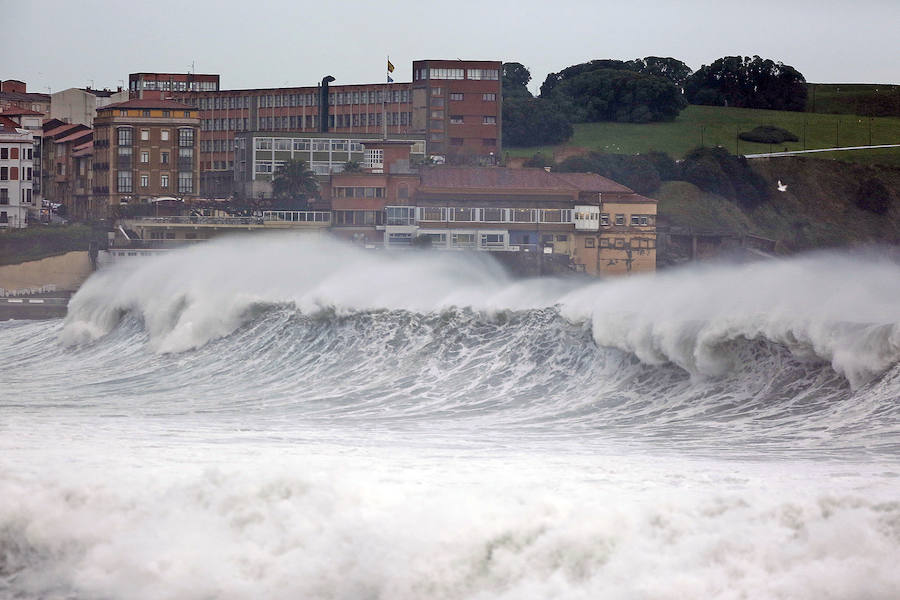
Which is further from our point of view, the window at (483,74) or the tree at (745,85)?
the tree at (745,85)

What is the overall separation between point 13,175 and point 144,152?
8564 millimetres

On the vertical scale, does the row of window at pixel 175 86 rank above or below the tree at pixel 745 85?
below

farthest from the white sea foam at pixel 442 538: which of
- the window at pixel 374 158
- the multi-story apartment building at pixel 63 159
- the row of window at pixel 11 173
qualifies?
the multi-story apartment building at pixel 63 159

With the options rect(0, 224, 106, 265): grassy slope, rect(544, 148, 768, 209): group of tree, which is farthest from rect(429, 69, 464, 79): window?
rect(0, 224, 106, 265): grassy slope

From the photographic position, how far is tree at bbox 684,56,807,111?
127 metres

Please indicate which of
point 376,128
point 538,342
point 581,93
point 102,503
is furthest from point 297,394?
point 581,93

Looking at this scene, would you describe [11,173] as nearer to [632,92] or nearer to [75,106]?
[75,106]

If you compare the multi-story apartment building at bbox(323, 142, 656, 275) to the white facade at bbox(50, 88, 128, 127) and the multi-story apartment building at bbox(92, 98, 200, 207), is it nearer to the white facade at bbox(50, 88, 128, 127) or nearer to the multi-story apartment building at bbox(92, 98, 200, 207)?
the multi-story apartment building at bbox(92, 98, 200, 207)

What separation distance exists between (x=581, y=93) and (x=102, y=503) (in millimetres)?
102326

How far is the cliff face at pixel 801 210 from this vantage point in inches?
3396

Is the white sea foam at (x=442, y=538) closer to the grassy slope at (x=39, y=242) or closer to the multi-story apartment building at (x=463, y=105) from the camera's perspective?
the grassy slope at (x=39, y=242)

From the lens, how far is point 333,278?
35594mm

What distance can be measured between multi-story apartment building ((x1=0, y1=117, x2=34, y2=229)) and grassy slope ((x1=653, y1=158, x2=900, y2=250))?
35.5 metres

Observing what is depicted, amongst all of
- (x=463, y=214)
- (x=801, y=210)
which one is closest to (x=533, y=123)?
(x=801, y=210)
